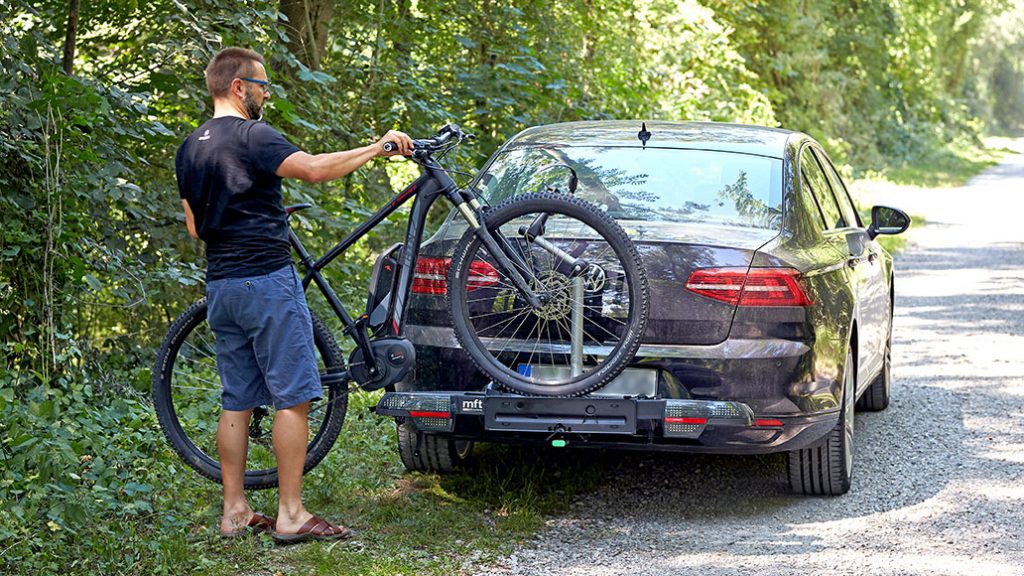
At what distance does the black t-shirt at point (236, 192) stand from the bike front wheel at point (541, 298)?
0.77m

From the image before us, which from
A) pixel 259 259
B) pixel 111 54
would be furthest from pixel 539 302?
pixel 111 54

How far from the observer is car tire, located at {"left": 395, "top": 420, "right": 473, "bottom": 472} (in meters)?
6.18

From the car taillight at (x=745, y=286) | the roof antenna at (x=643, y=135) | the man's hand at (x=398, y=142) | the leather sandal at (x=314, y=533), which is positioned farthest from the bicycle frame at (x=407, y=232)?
the roof antenna at (x=643, y=135)

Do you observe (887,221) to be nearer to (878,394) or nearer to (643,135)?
(878,394)

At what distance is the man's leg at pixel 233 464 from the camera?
5.29m

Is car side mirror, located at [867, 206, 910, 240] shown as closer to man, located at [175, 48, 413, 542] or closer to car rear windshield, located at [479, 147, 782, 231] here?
car rear windshield, located at [479, 147, 782, 231]

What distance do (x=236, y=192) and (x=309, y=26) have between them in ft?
16.2

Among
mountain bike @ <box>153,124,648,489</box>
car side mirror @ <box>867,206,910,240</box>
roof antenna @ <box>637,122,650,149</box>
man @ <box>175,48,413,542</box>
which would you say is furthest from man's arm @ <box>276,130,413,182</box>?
car side mirror @ <box>867,206,910,240</box>

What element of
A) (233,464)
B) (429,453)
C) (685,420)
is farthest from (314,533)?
(685,420)

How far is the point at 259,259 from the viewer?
5043 mm

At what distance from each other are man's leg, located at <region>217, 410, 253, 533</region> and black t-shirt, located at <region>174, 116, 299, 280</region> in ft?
2.02

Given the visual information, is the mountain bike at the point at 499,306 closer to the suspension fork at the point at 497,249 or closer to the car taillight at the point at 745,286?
the suspension fork at the point at 497,249

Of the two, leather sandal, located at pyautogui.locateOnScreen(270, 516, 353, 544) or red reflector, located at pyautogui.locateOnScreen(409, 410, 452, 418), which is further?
red reflector, located at pyautogui.locateOnScreen(409, 410, 452, 418)

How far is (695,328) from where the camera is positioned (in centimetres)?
530
